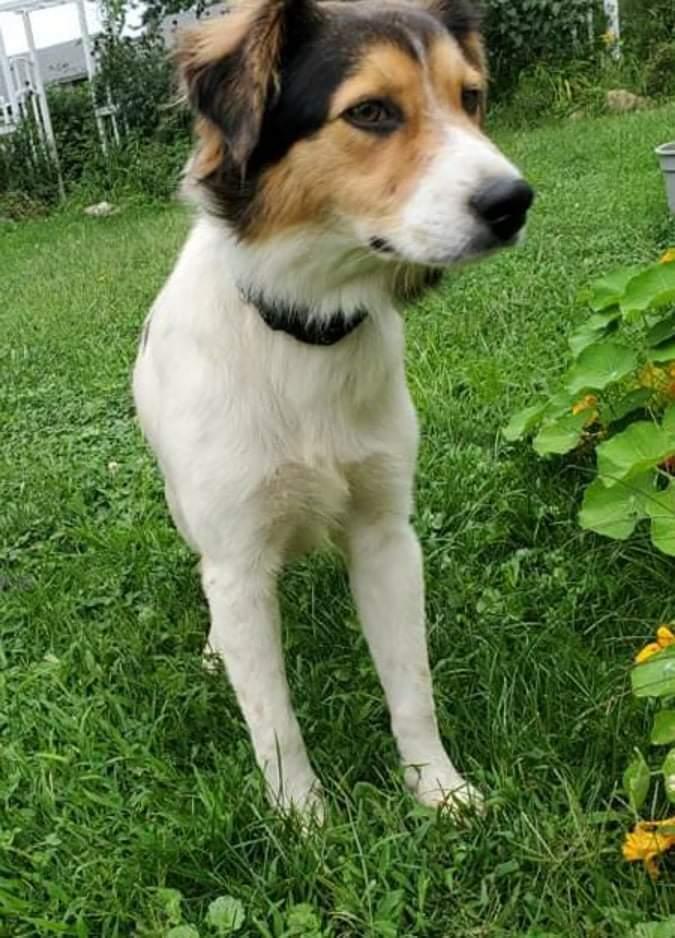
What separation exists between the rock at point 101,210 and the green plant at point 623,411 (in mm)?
8726

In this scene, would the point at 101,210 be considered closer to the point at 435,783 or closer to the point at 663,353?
the point at 663,353

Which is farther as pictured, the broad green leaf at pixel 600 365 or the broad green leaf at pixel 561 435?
the broad green leaf at pixel 561 435

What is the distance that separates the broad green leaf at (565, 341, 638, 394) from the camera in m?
2.90

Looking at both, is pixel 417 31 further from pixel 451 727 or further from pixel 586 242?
pixel 586 242

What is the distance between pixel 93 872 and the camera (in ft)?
7.04

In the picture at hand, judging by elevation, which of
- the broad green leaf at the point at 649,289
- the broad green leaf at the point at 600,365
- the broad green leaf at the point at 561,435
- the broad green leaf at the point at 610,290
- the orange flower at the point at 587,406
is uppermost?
the broad green leaf at the point at 649,289

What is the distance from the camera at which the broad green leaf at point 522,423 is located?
3.32 m

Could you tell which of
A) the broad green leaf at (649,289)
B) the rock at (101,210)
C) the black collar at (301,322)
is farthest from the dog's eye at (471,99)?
the rock at (101,210)

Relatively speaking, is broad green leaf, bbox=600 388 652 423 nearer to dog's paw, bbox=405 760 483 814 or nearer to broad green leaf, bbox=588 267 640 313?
Result: broad green leaf, bbox=588 267 640 313

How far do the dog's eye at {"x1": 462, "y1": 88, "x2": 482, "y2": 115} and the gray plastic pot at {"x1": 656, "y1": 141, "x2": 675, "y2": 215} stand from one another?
127 inches

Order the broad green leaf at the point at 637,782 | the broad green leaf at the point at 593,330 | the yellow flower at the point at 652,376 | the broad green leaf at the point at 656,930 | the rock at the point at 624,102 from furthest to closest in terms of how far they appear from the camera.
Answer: the rock at the point at 624,102, the broad green leaf at the point at 593,330, the yellow flower at the point at 652,376, the broad green leaf at the point at 637,782, the broad green leaf at the point at 656,930

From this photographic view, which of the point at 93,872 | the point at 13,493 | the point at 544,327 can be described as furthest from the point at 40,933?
the point at 544,327

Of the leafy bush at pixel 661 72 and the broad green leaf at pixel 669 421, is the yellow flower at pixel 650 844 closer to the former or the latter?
the broad green leaf at pixel 669 421

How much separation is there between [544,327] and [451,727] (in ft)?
7.91
